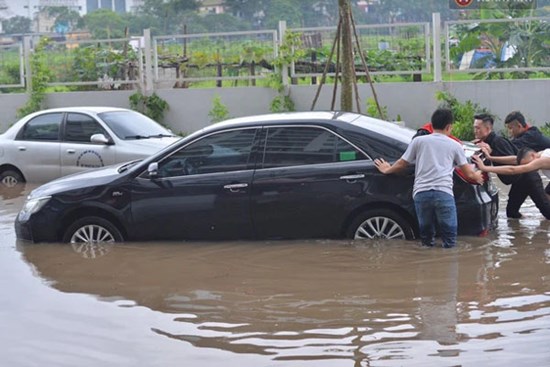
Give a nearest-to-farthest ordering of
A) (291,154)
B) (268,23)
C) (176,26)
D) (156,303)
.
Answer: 1. (156,303)
2. (291,154)
3. (268,23)
4. (176,26)

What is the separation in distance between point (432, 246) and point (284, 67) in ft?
39.7

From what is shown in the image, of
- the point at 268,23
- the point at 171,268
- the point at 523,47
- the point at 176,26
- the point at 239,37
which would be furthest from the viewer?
the point at 176,26

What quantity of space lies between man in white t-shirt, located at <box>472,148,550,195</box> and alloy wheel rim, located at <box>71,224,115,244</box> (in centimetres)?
383

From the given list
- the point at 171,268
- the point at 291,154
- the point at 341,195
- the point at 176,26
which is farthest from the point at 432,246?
the point at 176,26

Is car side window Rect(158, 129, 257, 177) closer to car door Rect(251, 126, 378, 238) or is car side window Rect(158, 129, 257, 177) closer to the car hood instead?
car door Rect(251, 126, 378, 238)

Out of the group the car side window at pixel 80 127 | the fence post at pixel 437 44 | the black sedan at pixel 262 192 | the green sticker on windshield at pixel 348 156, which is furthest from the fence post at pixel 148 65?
the green sticker on windshield at pixel 348 156

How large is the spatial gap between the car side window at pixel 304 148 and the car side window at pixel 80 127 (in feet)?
19.7

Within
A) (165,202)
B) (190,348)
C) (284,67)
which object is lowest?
(190,348)

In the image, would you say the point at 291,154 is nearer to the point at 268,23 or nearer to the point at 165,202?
the point at 165,202

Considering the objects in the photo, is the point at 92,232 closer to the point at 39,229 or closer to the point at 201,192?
the point at 39,229

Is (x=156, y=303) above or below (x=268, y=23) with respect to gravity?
below

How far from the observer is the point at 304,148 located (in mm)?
9711

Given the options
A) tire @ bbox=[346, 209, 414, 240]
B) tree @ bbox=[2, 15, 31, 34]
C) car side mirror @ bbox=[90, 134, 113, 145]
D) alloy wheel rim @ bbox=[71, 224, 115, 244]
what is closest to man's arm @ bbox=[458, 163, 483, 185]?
tire @ bbox=[346, 209, 414, 240]

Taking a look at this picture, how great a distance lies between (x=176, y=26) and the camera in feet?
167
